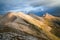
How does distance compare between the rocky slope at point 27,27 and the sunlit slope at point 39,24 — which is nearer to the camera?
the rocky slope at point 27,27

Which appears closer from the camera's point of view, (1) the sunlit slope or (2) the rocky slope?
(2) the rocky slope

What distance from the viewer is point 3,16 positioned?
4301 mm

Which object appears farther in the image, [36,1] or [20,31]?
[36,1]

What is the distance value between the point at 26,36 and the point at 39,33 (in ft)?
1.49

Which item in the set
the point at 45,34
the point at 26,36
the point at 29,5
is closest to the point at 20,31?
the point at 26,36

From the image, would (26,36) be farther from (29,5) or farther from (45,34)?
(29,5)

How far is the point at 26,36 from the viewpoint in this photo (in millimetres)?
3582

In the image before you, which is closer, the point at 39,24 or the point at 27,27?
the point at 27,27

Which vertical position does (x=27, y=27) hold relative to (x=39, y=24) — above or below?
below

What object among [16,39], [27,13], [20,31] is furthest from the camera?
[27,13]

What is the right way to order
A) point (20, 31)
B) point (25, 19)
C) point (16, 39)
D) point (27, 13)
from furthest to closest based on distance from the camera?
point (27, 13)
point (25, 19)
point (20, 31)
point (16, 39)

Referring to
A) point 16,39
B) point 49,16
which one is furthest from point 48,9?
point 16,39

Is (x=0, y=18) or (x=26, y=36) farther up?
(x=0, y=18)

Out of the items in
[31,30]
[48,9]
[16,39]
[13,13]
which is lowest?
[16,39]
